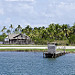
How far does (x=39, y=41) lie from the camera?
158 metres

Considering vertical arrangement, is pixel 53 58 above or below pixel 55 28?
below

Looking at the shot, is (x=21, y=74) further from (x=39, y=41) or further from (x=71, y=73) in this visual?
(x=39, y=41)

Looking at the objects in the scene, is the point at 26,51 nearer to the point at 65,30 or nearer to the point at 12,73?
the point at 12,73

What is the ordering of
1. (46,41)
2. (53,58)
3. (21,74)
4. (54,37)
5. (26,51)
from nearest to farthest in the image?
(21,74) → (53,58) → (26,51) → (46,41) → (54,37)

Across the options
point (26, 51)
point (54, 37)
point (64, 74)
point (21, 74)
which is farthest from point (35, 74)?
point (54, 37)

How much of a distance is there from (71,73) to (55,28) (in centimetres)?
13435

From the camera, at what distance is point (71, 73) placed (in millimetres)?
41344

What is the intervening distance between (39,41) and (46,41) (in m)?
5.19

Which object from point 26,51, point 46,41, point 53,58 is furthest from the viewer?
point 46,41

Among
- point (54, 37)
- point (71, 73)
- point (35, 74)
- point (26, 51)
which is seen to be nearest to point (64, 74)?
point (71, 73)

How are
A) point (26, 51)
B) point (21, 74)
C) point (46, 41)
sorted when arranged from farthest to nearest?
1. point (46, 41)
2. point (26, 51)
3. point (21, 74)

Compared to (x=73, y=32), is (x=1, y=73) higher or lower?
lower

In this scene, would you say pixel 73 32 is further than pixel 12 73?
Yes

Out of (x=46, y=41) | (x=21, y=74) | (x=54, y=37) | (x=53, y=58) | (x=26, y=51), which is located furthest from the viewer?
(x=54, y=37)
